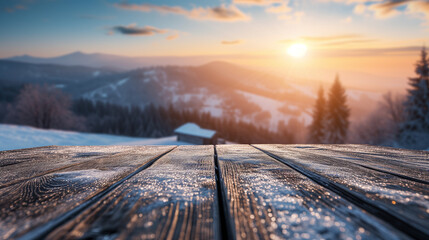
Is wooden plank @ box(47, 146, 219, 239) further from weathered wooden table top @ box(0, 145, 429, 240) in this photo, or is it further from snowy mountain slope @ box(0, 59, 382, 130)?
snowy mountain slope @ box(0, 59, 382, 130)

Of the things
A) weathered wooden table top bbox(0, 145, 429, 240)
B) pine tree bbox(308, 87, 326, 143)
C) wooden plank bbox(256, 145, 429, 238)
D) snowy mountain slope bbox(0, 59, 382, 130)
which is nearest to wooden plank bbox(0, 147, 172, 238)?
weathered wooden table top bbox(0, 145, 429, 240)

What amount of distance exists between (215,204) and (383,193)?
0.61 metres

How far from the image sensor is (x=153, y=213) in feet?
1.86

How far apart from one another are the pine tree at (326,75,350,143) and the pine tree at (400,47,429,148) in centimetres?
644

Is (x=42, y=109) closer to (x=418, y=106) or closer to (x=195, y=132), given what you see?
(x=195, y=132)

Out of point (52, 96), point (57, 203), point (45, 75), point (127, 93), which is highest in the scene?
point (45, 75)

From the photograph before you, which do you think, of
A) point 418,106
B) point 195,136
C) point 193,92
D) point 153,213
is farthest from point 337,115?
point 193,92

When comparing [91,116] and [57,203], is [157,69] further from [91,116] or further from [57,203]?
[57,203]

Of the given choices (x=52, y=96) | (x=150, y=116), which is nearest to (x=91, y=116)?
(x=150, y=116)

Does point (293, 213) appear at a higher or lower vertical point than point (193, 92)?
lower

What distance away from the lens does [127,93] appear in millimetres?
145250

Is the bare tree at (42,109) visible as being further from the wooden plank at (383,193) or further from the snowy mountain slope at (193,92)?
the snowy mountain slope at (193,92)

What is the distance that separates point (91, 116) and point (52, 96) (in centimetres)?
4211

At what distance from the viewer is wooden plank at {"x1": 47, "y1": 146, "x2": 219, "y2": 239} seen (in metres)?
0.49
